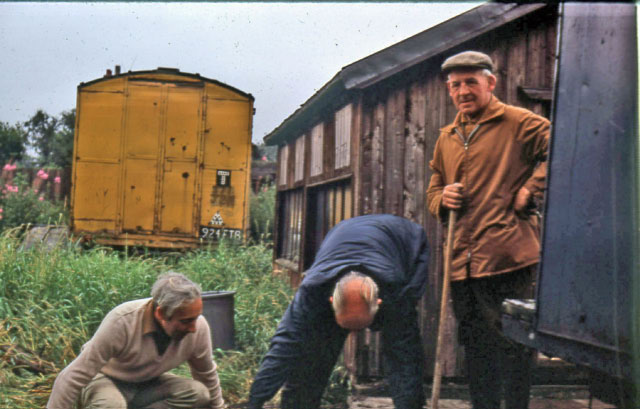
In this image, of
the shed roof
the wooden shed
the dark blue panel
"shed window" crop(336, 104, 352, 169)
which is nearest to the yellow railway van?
"shed window" crop(336, 104, 352, 169)

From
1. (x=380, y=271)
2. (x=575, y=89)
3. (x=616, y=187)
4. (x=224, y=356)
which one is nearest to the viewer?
(x=616, y=187)

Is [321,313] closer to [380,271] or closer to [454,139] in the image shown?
[380,271]

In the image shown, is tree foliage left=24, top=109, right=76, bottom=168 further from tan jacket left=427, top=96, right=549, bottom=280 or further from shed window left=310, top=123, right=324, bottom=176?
tan jacket left=427, top=96, right=549, bottom=280

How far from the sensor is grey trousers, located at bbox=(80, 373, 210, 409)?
368 cm

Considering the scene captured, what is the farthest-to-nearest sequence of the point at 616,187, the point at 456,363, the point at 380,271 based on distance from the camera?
the point at 456,363
the point at 380,271
the point at 616,187

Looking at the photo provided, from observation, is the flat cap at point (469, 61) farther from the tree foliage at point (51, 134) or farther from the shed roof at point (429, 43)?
the tree foliage at point (51, 134)

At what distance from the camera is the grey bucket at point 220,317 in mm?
5758

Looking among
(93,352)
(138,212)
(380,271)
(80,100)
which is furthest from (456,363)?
(80,100)

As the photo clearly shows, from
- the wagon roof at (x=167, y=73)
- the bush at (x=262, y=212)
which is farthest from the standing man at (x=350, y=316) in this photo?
the bush at (x=262, y=212)

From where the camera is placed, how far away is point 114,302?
5.95m

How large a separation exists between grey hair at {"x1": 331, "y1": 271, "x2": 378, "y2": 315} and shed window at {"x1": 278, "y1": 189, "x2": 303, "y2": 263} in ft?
18.7

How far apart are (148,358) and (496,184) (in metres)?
2.22

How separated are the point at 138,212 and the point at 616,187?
8.71 metres

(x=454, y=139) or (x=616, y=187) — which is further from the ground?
(x=454, y=139)
